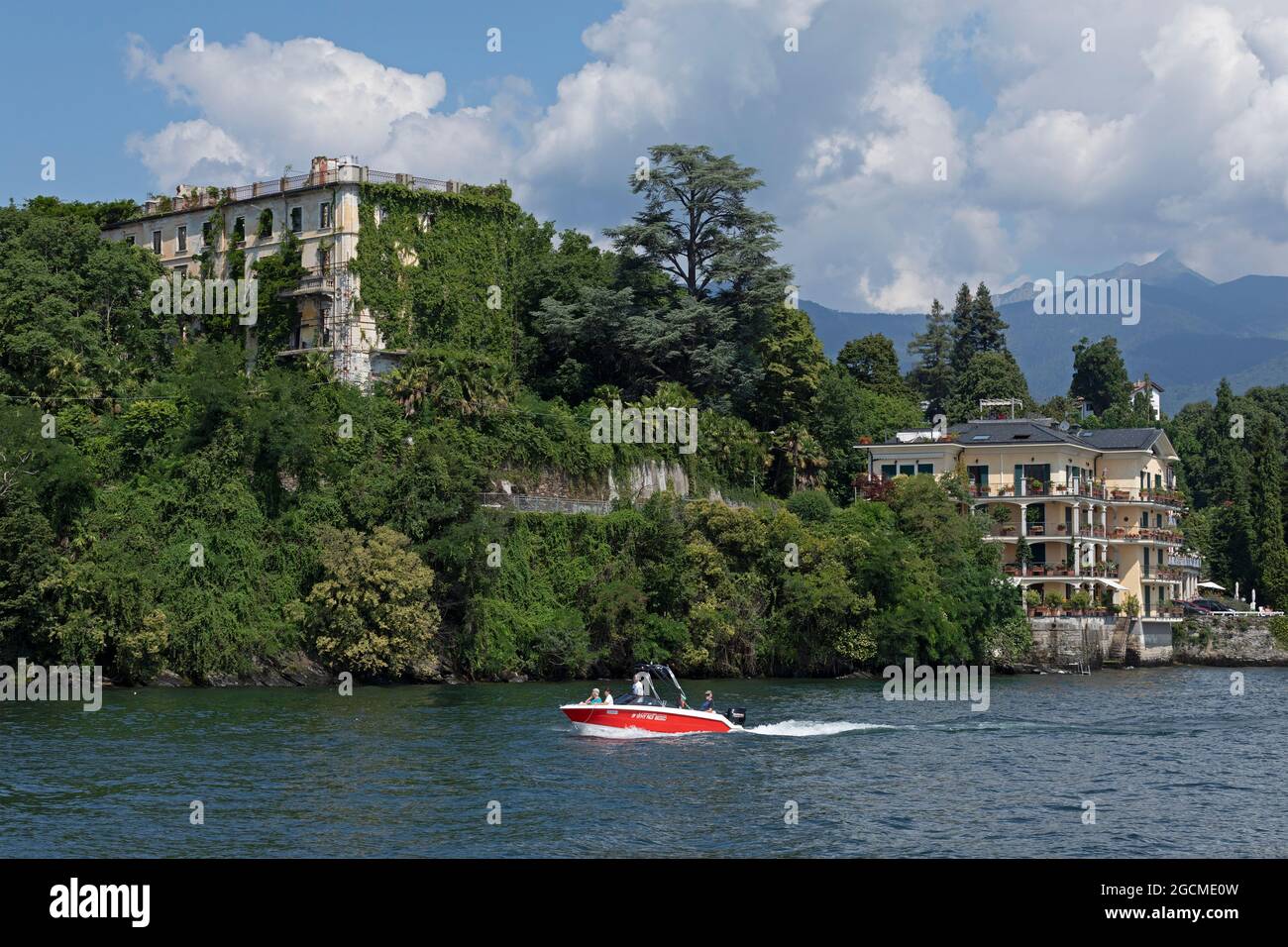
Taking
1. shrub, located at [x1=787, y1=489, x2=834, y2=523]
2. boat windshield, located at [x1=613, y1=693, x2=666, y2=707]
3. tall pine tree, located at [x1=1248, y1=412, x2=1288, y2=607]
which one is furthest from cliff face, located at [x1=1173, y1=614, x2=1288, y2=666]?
boat windshield, located at [x1=613, y1=693, x2=666, y2=707]

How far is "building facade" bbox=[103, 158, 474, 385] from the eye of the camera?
7900cm

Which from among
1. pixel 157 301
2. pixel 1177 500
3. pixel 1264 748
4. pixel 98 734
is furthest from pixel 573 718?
pixel 1177 500

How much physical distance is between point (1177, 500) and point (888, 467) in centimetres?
2099

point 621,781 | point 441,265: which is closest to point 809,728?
point 621,781

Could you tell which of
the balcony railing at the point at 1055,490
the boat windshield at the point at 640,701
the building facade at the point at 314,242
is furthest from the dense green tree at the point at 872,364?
the boat windshield at the point at 640,701

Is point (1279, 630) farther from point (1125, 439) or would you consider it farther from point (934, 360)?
point (934, 360)

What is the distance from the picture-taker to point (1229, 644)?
89.6m

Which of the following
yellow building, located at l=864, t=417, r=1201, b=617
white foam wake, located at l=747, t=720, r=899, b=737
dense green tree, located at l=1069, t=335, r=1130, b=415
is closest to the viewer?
white foam wake, located at l=747, t=720, r=899, b=737

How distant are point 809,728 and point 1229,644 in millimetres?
52929

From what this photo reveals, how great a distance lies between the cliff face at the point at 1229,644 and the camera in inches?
3501

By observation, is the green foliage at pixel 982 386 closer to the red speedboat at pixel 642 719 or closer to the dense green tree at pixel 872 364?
the dense green tree at pixel 872 364

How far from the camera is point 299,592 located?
63688 millimetres

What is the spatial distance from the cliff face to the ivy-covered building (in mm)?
44638

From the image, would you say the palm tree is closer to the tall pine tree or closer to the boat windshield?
the tall pine tree
